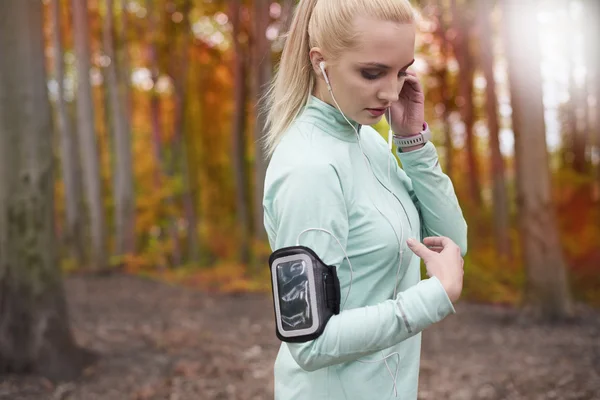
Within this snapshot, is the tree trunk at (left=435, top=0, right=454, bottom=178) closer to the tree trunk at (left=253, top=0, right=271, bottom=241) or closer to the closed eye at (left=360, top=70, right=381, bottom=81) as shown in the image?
the tree trunk at (left=253, top=0, right=271, bottom=241)

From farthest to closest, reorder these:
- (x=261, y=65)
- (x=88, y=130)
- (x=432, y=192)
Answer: (x=88, y=130) < (x=261, y=65) < (x=432, y=192)

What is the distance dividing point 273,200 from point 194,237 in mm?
19610

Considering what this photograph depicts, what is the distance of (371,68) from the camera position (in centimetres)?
171

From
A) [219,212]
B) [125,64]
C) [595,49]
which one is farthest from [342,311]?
[219,212]

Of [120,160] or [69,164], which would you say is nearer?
[120,160]

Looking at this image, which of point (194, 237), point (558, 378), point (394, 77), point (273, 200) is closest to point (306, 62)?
point (394, 77)

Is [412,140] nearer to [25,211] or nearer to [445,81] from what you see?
[25,211]

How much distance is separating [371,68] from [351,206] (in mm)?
336

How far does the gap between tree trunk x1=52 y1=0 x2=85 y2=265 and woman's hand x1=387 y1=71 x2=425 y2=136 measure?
1666 centimetres

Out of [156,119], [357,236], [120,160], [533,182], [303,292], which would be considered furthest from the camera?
[156,119]

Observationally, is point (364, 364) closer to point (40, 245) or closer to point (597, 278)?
point (40, 245)

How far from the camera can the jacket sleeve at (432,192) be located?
6.59 feet

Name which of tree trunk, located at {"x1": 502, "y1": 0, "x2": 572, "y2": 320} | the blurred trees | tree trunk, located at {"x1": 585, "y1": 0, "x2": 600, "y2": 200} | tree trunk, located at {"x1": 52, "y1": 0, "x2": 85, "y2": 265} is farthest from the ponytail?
tree trunk, located at {"x1": 52, "y1": 0, "x2": 85, "y2": 265}

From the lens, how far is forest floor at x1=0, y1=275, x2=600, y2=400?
6.30 metres
